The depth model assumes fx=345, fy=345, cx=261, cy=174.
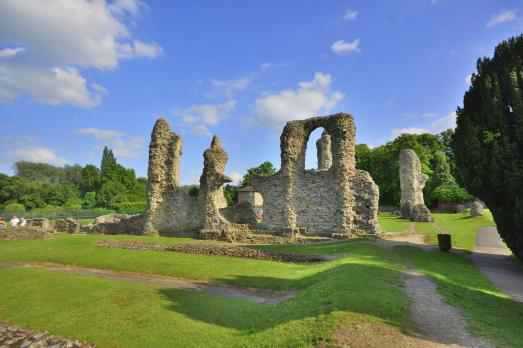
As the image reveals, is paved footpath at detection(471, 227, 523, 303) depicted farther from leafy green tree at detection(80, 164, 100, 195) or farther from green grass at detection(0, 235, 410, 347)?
leafy green tree at detection(80, 164, 100, 195)

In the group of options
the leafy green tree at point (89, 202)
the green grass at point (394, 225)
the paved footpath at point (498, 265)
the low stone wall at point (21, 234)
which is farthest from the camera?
the leafy green tree at point (89, 202)

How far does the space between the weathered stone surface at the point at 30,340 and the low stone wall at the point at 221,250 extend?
1005cm

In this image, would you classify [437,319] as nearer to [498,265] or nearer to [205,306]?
[205,306]

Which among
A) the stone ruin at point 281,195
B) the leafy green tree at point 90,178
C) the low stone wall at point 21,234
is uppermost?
the leafy green tree at point 90,178

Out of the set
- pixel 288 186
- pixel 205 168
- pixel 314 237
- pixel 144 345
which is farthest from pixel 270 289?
pixel 205 168

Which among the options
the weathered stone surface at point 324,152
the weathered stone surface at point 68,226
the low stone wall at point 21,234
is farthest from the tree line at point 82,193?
the weathered stone surface at point 324,152

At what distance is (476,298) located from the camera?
355 inches

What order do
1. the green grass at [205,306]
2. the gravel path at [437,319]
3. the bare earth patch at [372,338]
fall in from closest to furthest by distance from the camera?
the bare earth patch at [372,338], the gravel path at [437,319], the green grass at [205,306]

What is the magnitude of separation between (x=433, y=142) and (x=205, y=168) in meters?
54.6

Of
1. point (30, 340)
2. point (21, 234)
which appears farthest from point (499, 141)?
point (21, 234)

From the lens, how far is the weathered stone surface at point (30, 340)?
7.32m

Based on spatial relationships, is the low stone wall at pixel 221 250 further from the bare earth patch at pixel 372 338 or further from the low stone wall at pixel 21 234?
the bare earth patch at pixel 372 338

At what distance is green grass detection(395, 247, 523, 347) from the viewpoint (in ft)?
21.7

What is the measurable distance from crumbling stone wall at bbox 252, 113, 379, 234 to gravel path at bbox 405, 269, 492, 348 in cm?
1370
